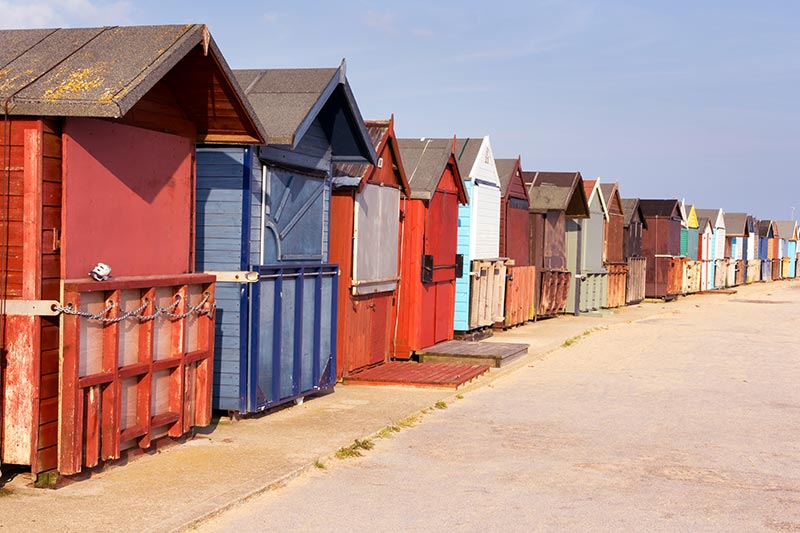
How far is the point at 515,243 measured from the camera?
957 inches

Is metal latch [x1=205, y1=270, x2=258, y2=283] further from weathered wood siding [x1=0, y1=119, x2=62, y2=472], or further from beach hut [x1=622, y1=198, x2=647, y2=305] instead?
beach hut [x1=622, y1=198, x2=647, y2=305]

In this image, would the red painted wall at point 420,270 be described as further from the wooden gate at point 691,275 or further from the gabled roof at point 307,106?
the wooden gate at point 691,275

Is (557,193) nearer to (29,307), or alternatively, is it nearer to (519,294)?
(519,294)

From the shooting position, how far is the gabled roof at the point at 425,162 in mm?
17344

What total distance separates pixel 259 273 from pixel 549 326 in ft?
50.8

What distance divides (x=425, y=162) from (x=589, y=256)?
44.3 ft

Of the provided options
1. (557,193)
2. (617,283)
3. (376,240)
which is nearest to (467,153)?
(376,240)

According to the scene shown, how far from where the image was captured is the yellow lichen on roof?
736 centimetres

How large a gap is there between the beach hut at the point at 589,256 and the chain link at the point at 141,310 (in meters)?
20.5

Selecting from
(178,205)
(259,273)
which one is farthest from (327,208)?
(178,205)

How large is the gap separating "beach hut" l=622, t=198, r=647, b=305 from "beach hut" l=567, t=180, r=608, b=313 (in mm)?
3820

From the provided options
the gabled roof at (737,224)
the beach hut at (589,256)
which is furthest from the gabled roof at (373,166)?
the gabled roof at (737,224)

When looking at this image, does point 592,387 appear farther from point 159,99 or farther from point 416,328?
point 159,99

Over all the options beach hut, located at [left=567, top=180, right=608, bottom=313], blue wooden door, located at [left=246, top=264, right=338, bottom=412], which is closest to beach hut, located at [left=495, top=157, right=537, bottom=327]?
beach hut, located at [left=567, top=180, right=608, bottom=313]
